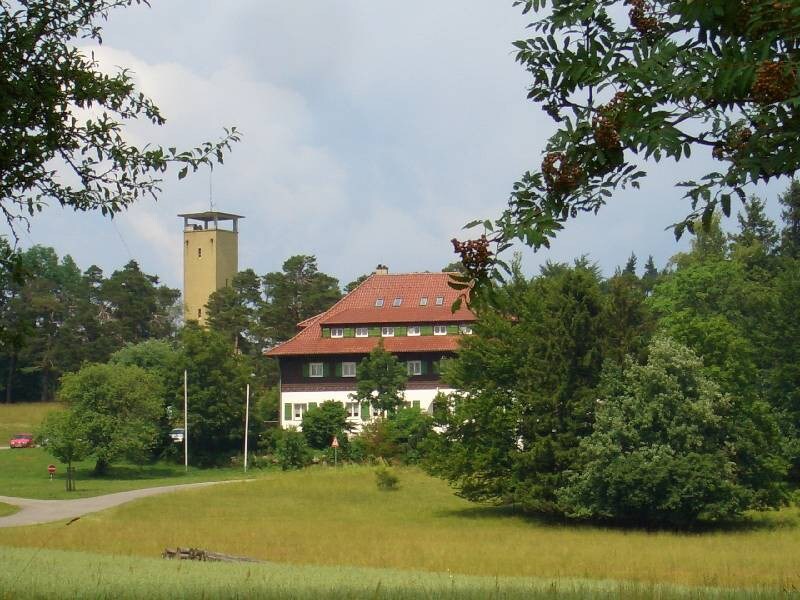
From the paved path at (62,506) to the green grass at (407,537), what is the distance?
5.72ft

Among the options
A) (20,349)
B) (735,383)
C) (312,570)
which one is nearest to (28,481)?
(735,383)

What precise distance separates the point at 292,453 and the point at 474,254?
70191 millimetres

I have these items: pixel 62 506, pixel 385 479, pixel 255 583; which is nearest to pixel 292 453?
pixel 385 479

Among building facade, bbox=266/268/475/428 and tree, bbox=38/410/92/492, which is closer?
tree, bbox=38/410/92/492

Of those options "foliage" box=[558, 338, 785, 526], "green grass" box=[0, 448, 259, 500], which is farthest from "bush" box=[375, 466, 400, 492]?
"green grass" box=[0, 448, 259, 500]

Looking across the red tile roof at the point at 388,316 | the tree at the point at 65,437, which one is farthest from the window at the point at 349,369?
the tree at the point at 65,437

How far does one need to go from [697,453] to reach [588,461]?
4.40 m

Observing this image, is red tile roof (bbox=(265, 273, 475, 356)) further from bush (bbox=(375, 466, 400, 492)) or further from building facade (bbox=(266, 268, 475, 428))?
bush (bbox=(375, 466, 400, 492))

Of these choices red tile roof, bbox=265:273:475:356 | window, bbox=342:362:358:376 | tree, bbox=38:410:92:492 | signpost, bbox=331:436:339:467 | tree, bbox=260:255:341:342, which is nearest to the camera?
tree, bbox=38:410:92:492

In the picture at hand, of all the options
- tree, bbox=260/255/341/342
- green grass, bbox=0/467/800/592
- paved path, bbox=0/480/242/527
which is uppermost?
tree, bbox=260/255/341/342

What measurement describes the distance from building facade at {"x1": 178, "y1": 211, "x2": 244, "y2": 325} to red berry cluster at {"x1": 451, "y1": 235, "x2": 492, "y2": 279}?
134 metres

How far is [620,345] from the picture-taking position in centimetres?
5191

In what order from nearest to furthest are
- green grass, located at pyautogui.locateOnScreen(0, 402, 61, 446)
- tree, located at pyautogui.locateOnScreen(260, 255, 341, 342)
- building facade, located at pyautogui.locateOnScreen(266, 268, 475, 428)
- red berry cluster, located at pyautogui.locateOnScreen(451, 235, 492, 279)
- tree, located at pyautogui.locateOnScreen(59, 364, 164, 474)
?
red berry cluster, located at pyautogui.locateOnScreen(451, 235, 492, 279), tree, located at pyautogui.locateOnScreen(59, 364, 164, 474), building facade, located at pyautogui.locateOnScreen(266, 268, 475, 428), green grass, located at pyautogui.locateOnScreen(0, 402, 61, 446), tree, located at pyautogui.locateOnScreen(260, 255, 341, 342)

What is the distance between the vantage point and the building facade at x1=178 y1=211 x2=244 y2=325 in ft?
462
